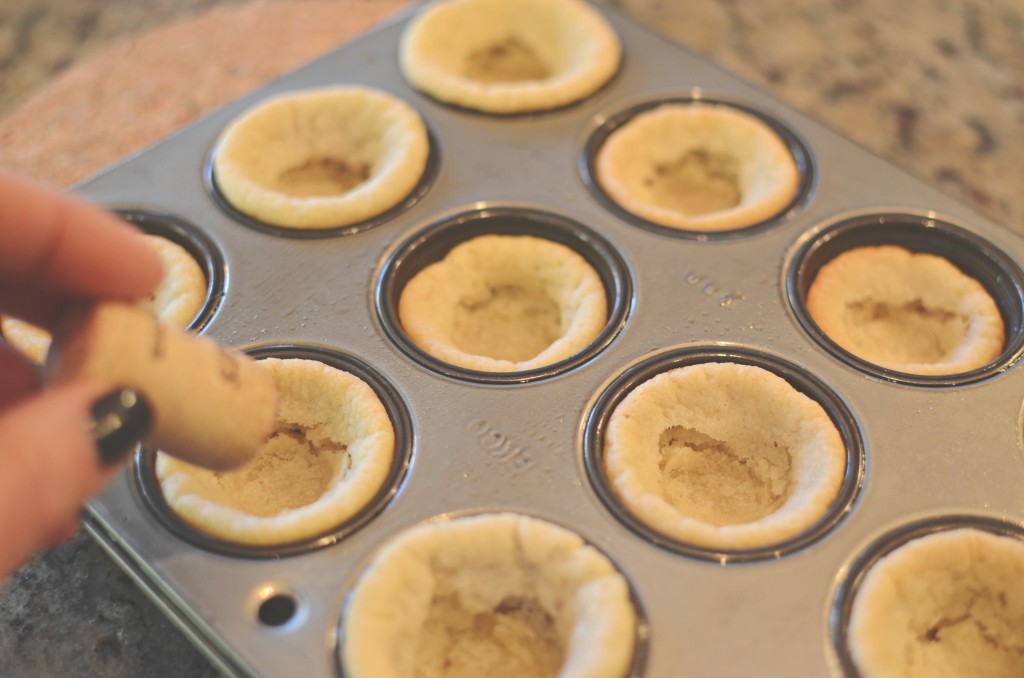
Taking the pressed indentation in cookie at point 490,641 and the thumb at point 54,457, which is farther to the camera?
the pressed indentation in cookie at point 490,641

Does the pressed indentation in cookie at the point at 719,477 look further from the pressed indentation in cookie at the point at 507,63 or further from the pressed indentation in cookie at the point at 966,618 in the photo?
the pressed indentation in cookie at the point at 507,63

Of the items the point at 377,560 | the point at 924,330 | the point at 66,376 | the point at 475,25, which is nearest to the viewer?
the point at 66,376

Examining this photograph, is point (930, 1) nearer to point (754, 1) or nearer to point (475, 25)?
point (754, 1)

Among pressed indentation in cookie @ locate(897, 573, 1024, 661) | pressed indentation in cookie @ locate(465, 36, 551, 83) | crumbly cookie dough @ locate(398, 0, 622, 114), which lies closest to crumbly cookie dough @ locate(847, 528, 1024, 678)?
pressed indentation in cookie @ locate(897, 573, 1024, 661)

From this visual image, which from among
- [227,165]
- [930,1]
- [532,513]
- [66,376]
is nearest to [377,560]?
[532,513]

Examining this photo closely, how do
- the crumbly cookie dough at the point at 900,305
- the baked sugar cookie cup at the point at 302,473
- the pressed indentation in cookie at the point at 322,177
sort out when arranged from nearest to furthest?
the baked sugar cookie cup at the point at 302,473, the crumbly cookie dough at the point at 900,305, the pressed indentation in cookie at the point at 322,177

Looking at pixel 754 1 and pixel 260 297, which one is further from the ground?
pixel 754 1

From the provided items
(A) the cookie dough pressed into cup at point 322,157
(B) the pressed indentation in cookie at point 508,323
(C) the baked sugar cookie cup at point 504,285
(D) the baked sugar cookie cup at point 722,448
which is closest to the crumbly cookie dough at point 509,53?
(A) the cookie dough pressed into cup at point 322,157

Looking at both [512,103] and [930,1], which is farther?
[930,1]

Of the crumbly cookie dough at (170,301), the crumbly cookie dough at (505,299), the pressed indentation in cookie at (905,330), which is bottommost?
the crumbly cookie dough at (170,301)
